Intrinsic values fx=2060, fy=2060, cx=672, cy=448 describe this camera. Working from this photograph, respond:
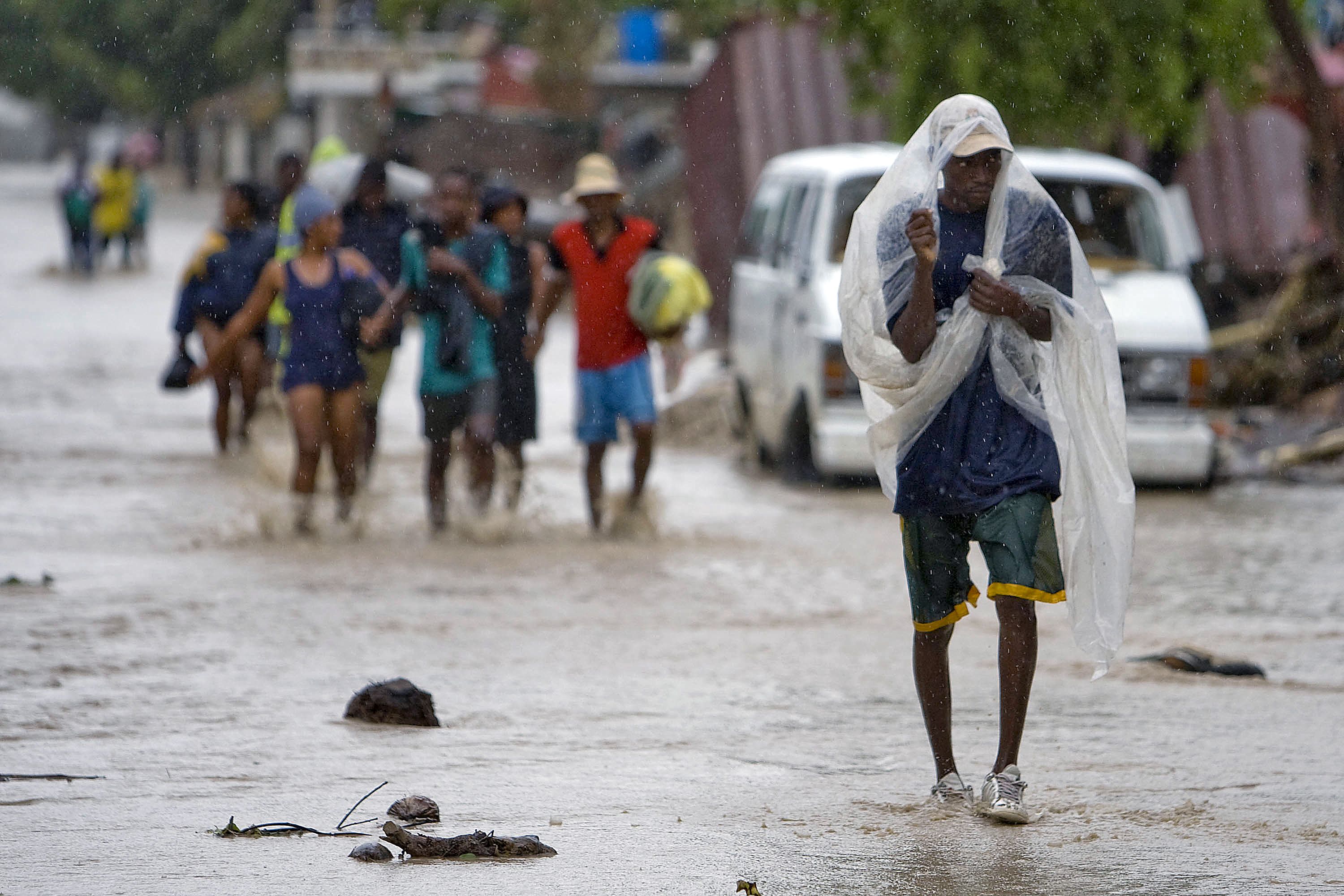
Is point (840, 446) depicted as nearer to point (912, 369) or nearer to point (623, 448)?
point (623, 448)

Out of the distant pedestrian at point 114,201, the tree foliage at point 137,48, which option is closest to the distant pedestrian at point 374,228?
the distant pedestrian at point 114,201

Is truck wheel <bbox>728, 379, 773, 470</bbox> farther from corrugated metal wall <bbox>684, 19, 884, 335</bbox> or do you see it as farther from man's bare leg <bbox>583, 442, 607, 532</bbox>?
corrugated metal wall <bbox>684, 19, 884, 335</bbox>

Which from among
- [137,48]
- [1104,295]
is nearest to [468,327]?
[1104,295]

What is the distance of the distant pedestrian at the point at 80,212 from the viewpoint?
2823 centimetres

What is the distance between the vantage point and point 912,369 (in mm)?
5105

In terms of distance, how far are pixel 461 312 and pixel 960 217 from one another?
488cm

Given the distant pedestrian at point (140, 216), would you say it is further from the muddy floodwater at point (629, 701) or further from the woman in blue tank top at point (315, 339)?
the woman in blue tank top at point (315, 339)

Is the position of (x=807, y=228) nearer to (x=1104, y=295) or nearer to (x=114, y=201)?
(x=1104, y=295)

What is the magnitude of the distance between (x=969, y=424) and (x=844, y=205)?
6831 millimetres

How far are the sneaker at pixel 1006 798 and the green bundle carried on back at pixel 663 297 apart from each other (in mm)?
5046

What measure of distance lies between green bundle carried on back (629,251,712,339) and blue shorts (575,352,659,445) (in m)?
0.21

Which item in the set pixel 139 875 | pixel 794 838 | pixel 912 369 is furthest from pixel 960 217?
pixel 139 875

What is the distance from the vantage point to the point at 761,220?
1341 cm

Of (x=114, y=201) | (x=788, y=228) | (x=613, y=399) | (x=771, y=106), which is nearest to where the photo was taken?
(x=613, y=399)
